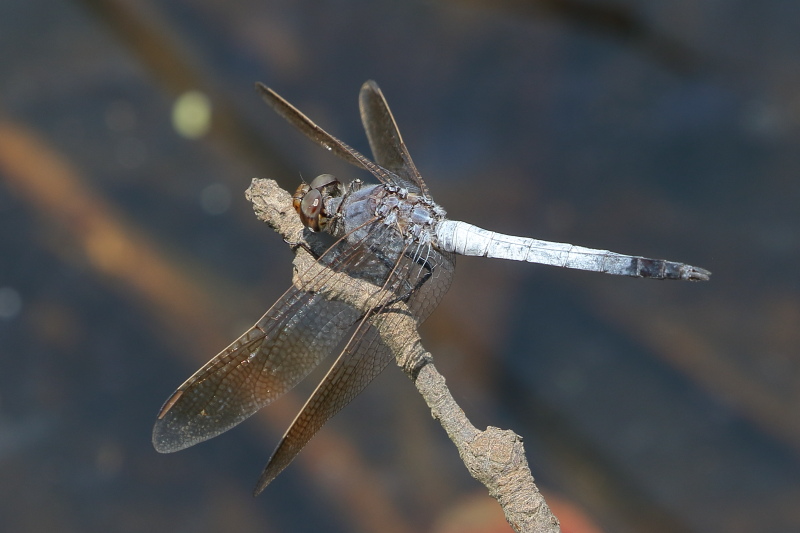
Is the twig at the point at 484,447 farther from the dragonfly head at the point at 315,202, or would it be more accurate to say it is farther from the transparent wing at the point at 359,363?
the dragonfly head at the point at 315,202

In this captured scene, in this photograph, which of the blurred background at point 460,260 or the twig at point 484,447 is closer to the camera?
the twig at point 484,447

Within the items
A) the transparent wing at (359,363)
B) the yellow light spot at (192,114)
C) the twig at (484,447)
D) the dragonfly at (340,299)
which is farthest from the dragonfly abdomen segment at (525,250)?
the yellow light spot at (192,114)

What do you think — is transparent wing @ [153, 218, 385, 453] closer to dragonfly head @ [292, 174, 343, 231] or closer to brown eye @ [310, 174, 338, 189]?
dragonfly head @ [292, 174, 343, 231]

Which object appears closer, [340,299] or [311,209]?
[340,299]

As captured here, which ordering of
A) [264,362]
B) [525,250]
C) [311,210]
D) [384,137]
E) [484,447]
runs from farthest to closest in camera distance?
[384,137], [525,250], [311,210], [264,362], [484,447]

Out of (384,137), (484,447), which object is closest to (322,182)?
(384,137)

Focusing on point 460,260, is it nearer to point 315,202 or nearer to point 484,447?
point 315,202

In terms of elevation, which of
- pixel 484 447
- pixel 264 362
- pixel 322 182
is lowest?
pixel 264 362
